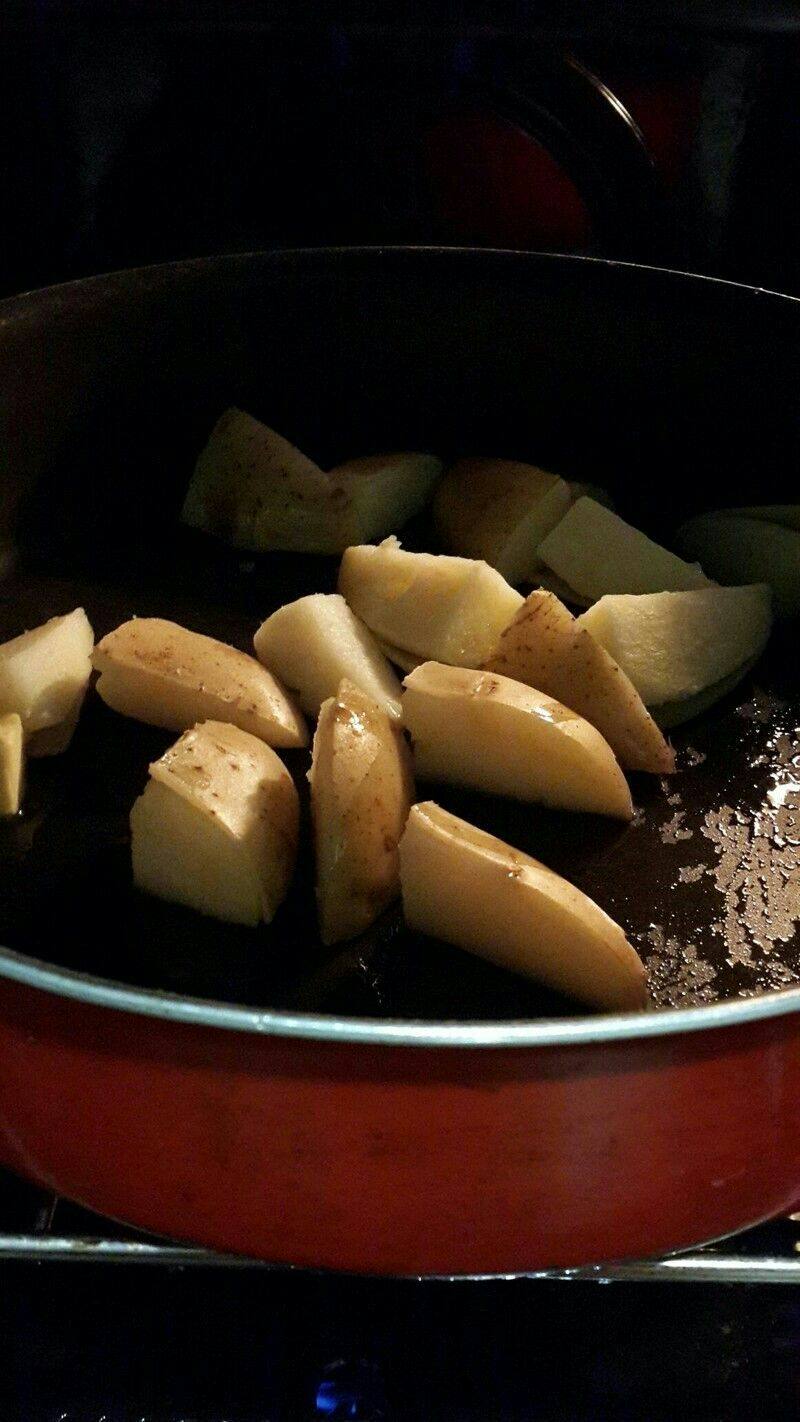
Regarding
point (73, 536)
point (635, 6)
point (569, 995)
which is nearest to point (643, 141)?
point (635, 6)

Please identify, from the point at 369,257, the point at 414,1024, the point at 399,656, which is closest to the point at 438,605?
the point at 399,656

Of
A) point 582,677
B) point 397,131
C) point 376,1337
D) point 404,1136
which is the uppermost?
point 397,131

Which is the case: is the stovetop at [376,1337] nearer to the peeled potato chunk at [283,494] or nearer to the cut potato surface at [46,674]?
the cut potato surface at [46,674]

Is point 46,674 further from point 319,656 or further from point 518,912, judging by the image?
point 518,912

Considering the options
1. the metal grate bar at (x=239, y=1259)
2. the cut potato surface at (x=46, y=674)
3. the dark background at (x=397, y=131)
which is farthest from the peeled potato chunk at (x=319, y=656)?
the dark background at (x=397, y=131)

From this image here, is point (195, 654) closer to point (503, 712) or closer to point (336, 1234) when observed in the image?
point (503, 712)
